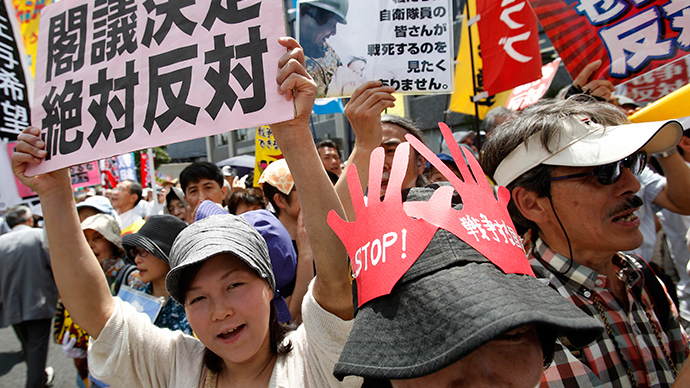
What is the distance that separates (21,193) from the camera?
2521 mm

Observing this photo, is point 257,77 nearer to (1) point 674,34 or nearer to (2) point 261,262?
(2) point 261,262

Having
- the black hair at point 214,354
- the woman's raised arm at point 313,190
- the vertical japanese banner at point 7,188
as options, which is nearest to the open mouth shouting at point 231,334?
the black hair at point 214,354

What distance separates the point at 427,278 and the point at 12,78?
11.4 ft

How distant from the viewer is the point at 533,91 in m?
4.82

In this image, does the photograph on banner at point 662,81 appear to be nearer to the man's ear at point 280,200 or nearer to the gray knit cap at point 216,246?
the gray knit cap at point 216,246

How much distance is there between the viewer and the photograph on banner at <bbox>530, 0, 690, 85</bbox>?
73.5 inches

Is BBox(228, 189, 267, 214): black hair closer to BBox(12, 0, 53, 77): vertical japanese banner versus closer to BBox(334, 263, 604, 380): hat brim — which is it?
BBox(12, 0, 53, 77): vertical japanese banner

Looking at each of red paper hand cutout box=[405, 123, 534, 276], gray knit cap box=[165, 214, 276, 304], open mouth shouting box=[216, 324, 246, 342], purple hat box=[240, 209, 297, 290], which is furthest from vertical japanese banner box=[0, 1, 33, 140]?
red paper hand cutout box=[405, 123, 534, 276]

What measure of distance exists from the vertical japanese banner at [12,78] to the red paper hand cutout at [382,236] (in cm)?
296

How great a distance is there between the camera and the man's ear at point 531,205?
1.45 m

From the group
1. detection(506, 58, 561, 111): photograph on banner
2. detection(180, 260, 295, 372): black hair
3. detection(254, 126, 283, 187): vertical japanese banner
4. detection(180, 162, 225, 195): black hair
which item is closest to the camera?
detection(180, 260, 295, 372): black hair

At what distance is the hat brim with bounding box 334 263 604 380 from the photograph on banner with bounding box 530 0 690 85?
5.90 feet

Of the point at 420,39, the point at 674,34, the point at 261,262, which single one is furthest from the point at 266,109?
the point at 674,34

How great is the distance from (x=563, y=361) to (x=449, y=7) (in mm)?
1982
